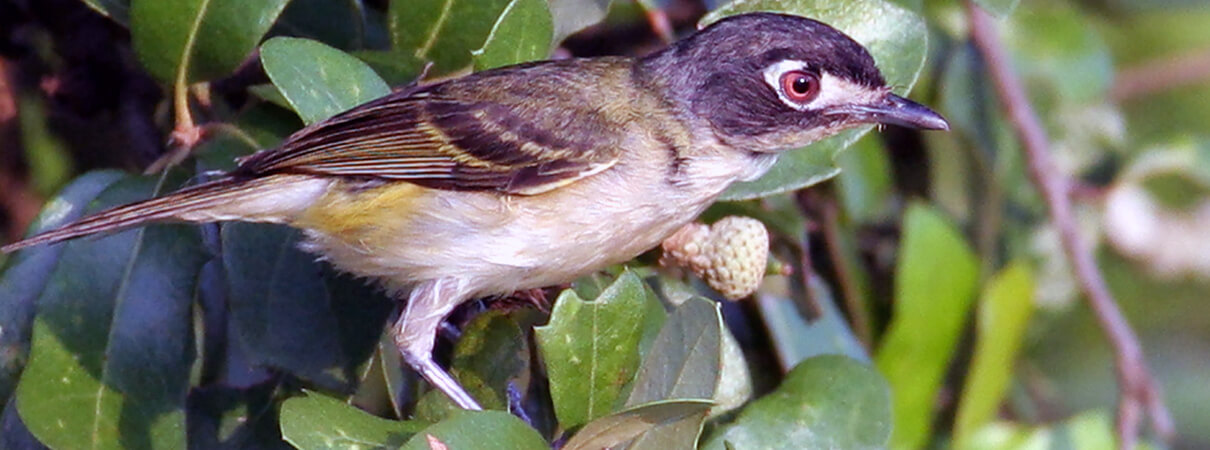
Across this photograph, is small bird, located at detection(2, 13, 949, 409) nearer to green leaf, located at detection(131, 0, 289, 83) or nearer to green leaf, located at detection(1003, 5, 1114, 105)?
green leaf, located at detection(131, 0, 289, 83)

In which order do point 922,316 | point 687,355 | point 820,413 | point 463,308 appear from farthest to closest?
1. point 922,316
2. point 463,308
3. point 820,413
4. point 687,355

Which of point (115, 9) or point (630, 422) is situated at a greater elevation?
point (115, 9)

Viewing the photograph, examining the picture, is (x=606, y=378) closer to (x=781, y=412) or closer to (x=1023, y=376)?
(x=781, y=412)

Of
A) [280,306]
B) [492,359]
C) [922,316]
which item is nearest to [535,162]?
[492,359]

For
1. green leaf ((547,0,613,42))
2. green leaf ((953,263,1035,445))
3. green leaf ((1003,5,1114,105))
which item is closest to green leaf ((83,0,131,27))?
green leaf ((547,0,613,42))

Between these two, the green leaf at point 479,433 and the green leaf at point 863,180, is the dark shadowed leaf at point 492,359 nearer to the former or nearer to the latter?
the green leaf at point 479,433

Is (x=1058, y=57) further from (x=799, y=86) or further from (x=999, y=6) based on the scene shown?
(x=799, y=86)
